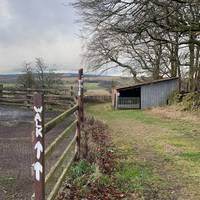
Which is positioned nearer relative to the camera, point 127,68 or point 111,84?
point 127,68

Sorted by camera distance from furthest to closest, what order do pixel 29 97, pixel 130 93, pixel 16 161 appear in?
1. pixel 130 93
2. pixel 29 97
3. pixel 16 161

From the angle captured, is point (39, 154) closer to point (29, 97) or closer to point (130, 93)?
point (29, 97)

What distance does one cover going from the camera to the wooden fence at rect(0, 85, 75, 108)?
2258 cm

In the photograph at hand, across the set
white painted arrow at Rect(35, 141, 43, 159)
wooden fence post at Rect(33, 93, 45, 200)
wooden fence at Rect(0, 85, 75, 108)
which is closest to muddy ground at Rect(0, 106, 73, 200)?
wooden fence post at Rect(33, 93, 45, 200)

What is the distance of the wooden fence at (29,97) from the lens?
2258 cm

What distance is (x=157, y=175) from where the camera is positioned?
26.4 feet

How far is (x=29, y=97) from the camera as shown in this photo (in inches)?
963

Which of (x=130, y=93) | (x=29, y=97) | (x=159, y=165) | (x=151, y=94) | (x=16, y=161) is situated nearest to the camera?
(x=16, y=161)

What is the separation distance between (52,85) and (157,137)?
22.1 m

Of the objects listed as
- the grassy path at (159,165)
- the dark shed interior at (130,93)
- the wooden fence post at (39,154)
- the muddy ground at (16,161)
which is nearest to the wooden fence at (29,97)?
the muddy ground at (16,161)

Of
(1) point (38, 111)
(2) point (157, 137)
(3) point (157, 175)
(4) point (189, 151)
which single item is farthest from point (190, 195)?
(2) point (157, 137)

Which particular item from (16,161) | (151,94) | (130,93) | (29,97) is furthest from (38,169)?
(130,93)

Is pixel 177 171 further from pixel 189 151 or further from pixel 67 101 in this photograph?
pixel 67 101

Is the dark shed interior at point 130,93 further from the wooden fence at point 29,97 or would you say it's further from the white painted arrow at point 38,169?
the white painted arrow at point 38,169
